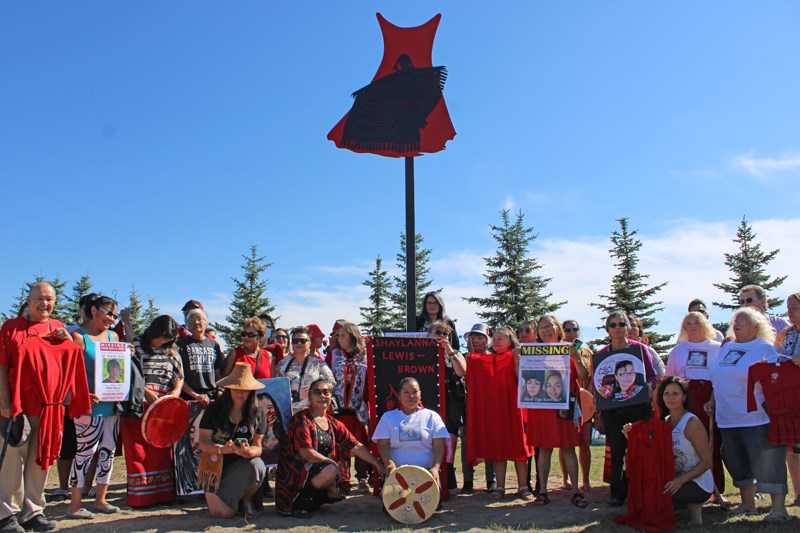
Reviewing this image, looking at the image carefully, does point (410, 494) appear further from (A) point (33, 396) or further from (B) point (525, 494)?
(A) point (33, 396)

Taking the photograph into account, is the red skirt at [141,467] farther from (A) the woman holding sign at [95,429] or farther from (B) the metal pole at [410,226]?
(B) the metal pole at [410,226]

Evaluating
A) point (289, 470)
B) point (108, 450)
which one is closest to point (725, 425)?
point (289, 470)

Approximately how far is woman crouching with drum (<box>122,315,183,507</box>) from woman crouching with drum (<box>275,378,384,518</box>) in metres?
1.30

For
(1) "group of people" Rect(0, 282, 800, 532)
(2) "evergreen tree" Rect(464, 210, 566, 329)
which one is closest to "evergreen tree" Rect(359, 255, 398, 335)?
(2) "evergreen tree" Rect(464, 210, 566, 329)

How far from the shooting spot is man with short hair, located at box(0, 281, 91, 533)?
5465 mm

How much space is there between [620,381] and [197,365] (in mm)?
4502

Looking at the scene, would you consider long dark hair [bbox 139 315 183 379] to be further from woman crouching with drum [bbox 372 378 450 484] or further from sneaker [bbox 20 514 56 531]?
woman crouching with drum [bbox 372 378 450 484]

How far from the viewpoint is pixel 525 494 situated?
6.91m

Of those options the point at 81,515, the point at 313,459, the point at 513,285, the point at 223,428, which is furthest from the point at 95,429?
the point at 513,285

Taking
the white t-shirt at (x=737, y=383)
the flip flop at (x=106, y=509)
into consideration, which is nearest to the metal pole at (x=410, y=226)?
the white t-shirt at (x=737, y=383)

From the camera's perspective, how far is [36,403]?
5.55 meters

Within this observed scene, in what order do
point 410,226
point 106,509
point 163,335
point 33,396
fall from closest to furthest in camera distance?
point 33,396, point 106,509, point 163,335, point 410,226

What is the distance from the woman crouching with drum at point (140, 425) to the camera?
6449 mm

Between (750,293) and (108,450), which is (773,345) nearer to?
(750,293)
